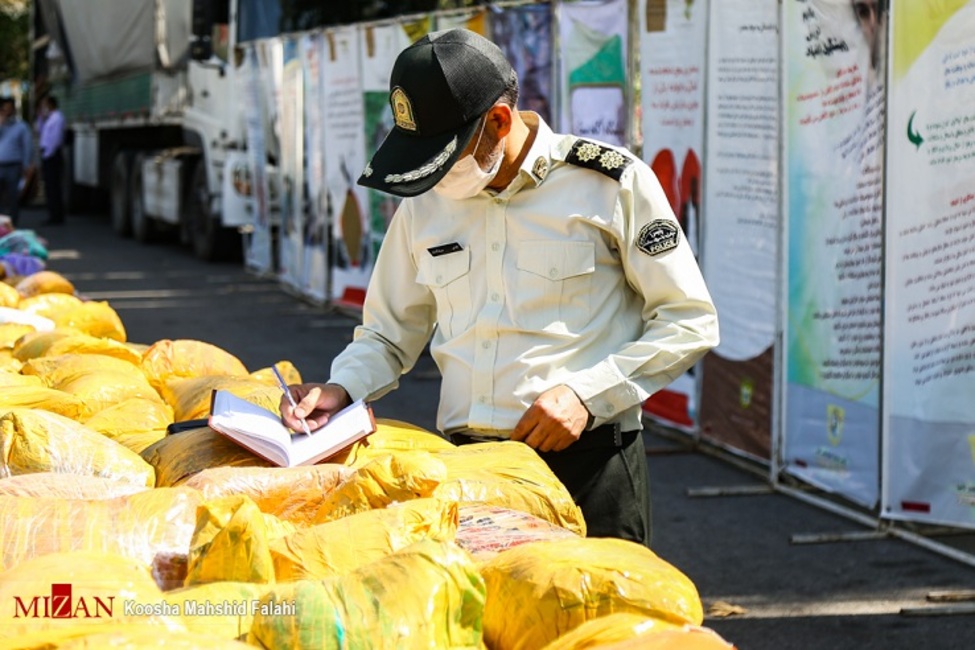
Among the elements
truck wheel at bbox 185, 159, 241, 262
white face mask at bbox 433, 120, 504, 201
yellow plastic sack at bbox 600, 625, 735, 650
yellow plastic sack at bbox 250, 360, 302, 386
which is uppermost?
white face mask at bbox 433, 120, 504, 201

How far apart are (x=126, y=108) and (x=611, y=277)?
19.8 meters

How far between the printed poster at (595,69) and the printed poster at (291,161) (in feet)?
19.4

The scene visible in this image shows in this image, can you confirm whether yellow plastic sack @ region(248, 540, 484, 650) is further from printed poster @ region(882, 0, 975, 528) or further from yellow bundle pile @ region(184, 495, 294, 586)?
printed poster @ region(882, 0, 975, 528)

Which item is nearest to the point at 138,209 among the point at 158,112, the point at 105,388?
the point at 158,112

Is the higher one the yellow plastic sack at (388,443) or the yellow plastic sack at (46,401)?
the yellow plastic sack at (388,443)

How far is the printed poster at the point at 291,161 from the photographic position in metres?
14.4

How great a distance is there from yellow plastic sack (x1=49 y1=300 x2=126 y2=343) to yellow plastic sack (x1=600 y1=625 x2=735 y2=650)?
4474 millimetres

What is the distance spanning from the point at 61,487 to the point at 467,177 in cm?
99

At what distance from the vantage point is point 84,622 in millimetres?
2055

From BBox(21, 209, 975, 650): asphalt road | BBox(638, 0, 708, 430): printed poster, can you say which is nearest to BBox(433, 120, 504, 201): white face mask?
BBox(21, 209, 975, 650): asphalt road

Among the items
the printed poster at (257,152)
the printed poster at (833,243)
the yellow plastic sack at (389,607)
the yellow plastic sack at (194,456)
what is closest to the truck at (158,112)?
the printed poster at (257,152)

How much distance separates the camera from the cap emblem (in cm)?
291

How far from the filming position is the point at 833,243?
255 inches

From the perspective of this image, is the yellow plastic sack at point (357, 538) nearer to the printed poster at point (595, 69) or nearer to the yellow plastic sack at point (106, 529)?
the yellow plastic sack at point (106, 529)
